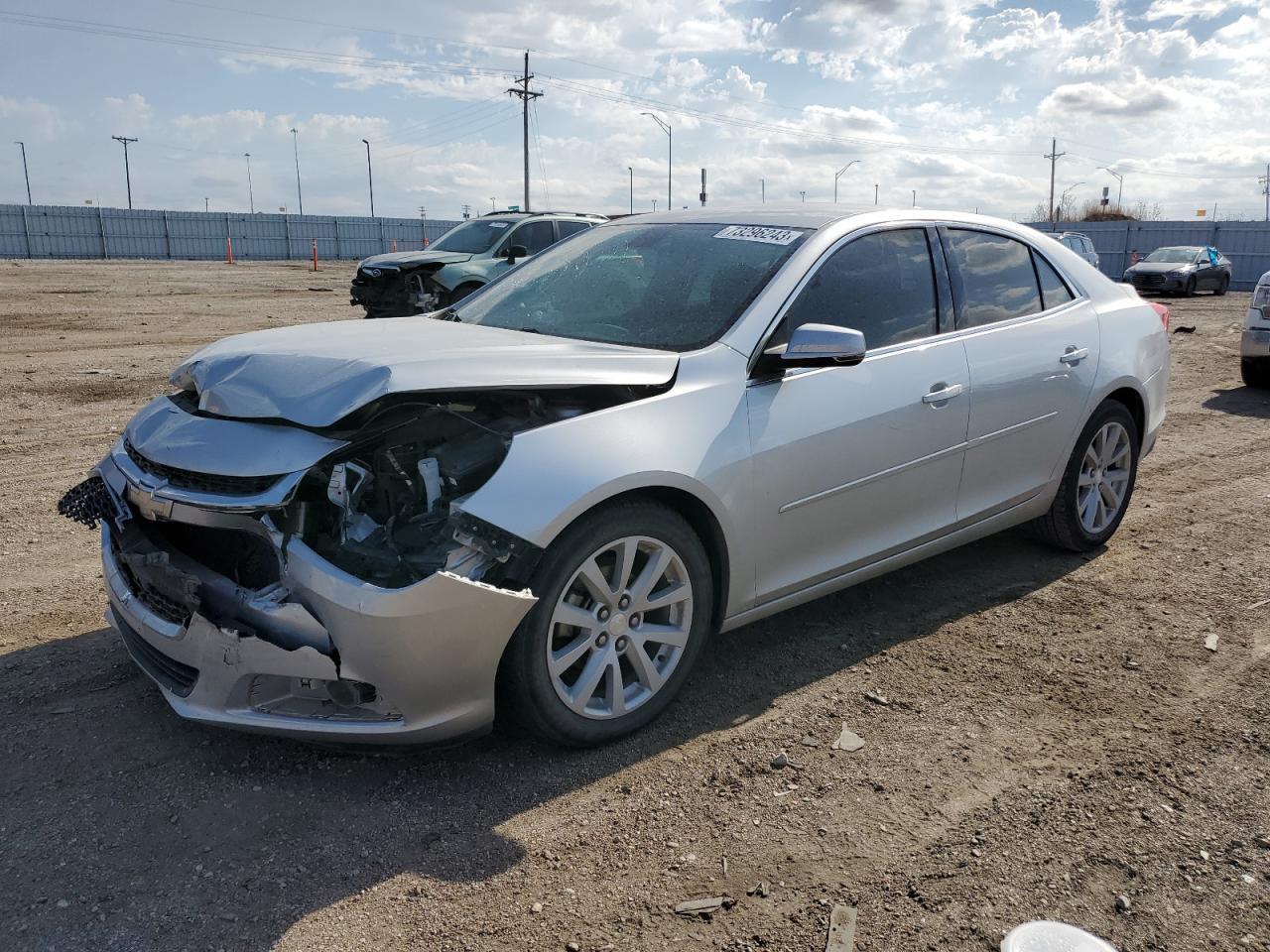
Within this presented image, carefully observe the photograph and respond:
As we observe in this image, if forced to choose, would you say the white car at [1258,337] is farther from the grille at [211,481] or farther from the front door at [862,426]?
the grille at [211,481]

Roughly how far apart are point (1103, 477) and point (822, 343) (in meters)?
2.54

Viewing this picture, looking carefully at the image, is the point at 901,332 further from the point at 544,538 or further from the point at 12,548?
the point at 12,548

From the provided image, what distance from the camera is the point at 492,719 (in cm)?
308

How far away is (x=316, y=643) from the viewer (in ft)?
9.36

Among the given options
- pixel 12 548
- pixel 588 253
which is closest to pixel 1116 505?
pixel 588 253

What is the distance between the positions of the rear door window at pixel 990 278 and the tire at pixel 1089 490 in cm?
74

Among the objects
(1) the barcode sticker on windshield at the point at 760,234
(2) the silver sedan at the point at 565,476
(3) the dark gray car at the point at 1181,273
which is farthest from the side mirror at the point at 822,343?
(3) the dark gray car at the point at 1181,273

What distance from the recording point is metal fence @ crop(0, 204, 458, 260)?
4428cm

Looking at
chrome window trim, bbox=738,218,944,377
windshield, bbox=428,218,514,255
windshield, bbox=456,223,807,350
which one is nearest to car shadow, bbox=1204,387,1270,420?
chrome window trim, bbox=738,218,944,377

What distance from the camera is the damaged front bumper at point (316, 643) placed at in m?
2.83

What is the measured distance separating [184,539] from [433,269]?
1119 cm

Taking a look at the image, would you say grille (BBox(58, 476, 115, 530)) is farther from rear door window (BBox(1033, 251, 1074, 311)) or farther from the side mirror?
rear door window (BBox(1033, 251, 1074, 311))

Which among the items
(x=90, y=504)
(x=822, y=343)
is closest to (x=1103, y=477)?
(x=822, y=343)

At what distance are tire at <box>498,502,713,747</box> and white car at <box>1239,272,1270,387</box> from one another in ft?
30.6
